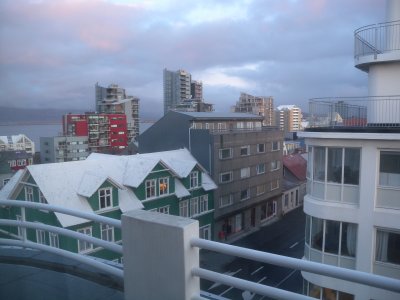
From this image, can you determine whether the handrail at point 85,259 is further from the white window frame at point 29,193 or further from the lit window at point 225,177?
the lit window at point 225,177

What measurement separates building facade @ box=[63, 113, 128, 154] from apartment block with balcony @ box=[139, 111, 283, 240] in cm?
2856

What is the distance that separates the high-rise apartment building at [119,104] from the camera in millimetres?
66812

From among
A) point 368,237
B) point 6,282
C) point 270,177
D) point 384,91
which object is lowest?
point 270,177

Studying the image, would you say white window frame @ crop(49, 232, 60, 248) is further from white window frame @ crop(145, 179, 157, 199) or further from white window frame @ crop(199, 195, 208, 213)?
white window frame @ crop(199, 195, 208, 213)

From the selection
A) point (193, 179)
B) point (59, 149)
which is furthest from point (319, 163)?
point (59, 149)

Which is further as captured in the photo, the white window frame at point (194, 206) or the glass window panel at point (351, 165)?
the white window frame at point (194, 206)

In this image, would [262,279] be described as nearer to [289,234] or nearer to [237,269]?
[237,269]

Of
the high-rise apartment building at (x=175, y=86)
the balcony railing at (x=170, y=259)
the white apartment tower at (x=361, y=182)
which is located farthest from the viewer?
the high-rise apartment building at (x=175, y=86)

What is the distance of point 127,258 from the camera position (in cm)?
208

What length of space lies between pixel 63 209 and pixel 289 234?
22376mm

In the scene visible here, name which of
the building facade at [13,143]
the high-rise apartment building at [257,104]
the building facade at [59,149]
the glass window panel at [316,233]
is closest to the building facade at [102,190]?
the building facade at [13,143]

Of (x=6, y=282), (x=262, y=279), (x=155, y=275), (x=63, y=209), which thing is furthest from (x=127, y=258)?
(x=262, y=279)

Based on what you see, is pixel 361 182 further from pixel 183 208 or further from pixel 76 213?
pixel 183 208

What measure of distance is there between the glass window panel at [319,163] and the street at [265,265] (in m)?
4.75
